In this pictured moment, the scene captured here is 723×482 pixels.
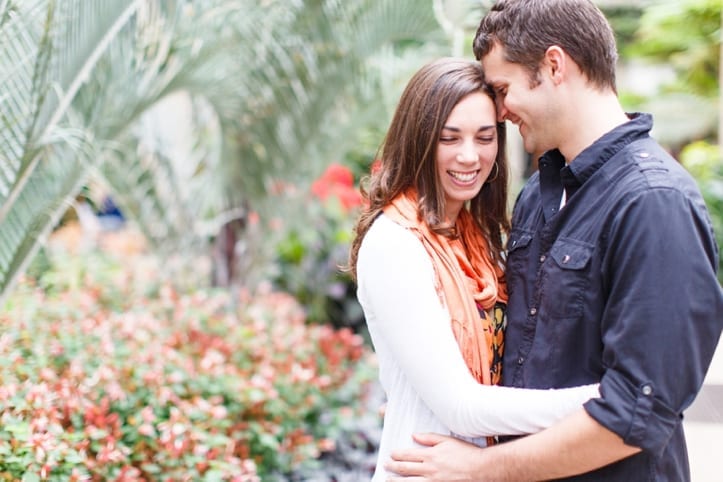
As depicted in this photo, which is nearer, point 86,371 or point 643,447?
point 643,447

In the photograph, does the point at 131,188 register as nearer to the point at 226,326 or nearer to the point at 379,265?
the point at 226,326

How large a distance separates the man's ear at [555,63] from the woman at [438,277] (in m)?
0.21

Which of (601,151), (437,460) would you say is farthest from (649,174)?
(437,460)

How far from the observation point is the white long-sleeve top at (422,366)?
1868 mm

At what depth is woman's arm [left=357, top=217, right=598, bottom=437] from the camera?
73.2 inches

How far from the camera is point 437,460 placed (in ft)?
6.53

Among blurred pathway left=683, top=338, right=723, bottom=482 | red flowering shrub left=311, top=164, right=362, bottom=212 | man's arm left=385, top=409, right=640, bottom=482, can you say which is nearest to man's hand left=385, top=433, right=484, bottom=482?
man's arm left=385, top=409, right=640, bottom=482

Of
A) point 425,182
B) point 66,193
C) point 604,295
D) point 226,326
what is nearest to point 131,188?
point 226,326

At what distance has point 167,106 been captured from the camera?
6074 millimetres

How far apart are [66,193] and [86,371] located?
27.9 inches

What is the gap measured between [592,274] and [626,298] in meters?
0.13

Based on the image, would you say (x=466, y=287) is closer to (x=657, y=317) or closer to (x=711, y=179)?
(x=657, y=317)

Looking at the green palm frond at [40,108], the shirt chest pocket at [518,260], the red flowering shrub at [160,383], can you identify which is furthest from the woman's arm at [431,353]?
the green palm frond at [40,108]

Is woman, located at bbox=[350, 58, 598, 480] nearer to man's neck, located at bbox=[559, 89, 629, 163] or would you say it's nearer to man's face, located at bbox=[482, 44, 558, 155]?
man's face, located at bbox=[482, 44, 558, 155]
